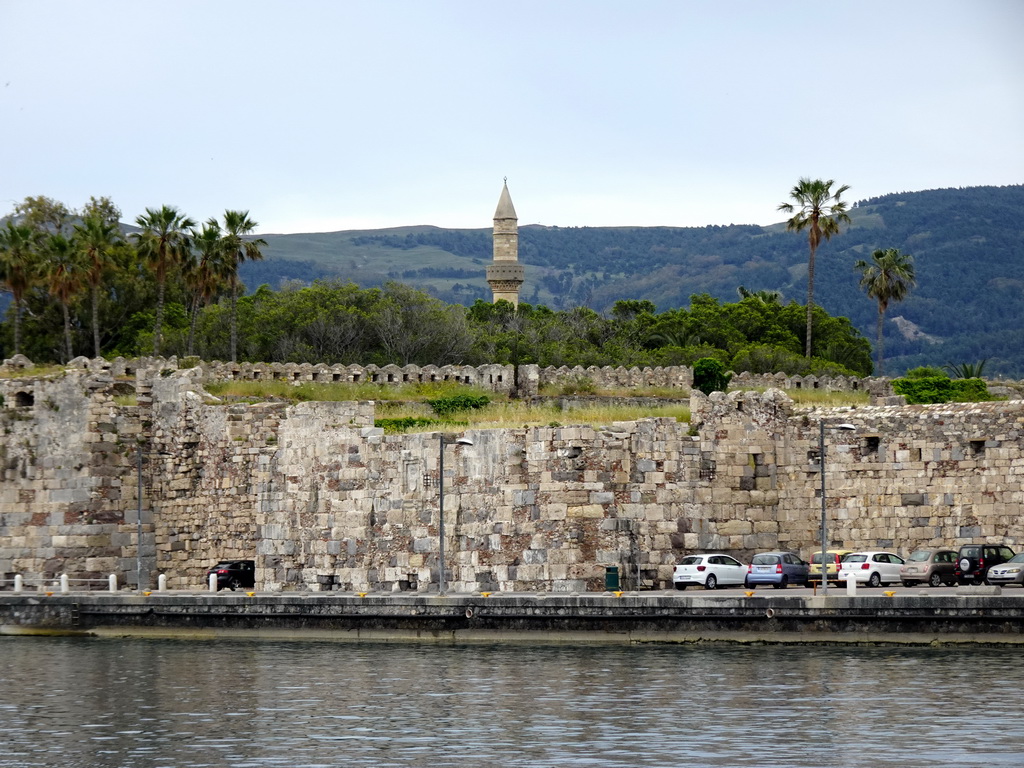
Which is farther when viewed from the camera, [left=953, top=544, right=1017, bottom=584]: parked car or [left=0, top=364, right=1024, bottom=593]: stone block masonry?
[left=0, top=364, right=1024, bottom=593]: stone block masonry

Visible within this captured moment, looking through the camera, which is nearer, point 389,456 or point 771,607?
point 771,607

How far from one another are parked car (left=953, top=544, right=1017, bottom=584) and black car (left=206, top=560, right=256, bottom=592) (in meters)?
19.3

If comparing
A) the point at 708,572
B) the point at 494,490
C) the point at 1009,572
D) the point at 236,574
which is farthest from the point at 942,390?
the point at 236,574

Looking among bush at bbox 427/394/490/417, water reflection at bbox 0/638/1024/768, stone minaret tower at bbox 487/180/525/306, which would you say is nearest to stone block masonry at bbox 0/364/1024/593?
water reflection at bbox 0/638/1024/768

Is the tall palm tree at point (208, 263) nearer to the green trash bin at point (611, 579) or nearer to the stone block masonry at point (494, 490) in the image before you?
the stone block masonry at point (494, 490)

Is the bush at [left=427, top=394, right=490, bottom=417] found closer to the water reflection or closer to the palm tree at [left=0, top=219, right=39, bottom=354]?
the water reflection

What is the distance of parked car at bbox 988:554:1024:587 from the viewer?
38.8 m

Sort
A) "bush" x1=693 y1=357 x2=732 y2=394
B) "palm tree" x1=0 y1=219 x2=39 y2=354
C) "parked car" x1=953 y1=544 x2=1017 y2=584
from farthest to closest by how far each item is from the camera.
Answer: "palm tree" x1=0 y1=219 x2=39 y2=354 → "bush" x1=693 y1=357 x2=732 y2=394 → "parked car" x1=953 y1=544 x2=1017 y2=584

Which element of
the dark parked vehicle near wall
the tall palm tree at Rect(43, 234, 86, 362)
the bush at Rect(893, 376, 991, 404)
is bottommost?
the dark parked vehicle near wall

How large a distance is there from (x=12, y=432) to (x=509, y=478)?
16523 mm

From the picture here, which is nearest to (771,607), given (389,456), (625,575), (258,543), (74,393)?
(625,575)

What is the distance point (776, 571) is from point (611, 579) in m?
3.71

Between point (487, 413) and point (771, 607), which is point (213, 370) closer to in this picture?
point (487, 413)

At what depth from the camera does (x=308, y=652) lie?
4019cm
